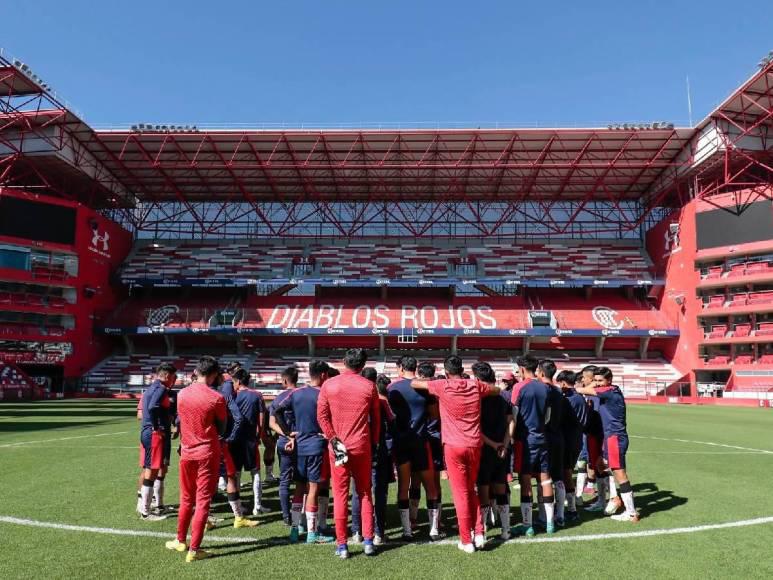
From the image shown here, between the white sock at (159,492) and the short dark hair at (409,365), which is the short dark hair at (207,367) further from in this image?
the white sock at (159,492)

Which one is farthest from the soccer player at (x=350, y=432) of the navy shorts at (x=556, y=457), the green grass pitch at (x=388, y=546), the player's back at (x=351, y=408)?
the navy shorts at (x=556, y=457)

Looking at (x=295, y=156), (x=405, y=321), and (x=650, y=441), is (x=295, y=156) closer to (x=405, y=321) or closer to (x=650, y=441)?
(x=405, y=321)

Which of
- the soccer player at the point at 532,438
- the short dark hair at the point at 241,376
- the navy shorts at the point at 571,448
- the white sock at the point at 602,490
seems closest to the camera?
the soccer player at the point at 532,438

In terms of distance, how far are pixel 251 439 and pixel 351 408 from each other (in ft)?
8.85

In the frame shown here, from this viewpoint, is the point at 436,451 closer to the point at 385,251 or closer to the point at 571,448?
the point at 571,448

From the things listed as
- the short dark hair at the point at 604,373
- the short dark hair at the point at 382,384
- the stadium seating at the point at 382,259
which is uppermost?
the stadium seating at the point at 382,259

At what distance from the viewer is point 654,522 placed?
7125 millimetres

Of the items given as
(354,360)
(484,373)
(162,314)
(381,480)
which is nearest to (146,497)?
(381,480)

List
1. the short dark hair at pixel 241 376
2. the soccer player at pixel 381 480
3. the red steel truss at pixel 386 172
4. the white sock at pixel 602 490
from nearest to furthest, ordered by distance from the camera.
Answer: the soccer player at pixel 381 480, the white sock at pixel 602 490, the short dark hair at pixel 241 376, the red steel truss at pixel 386 172

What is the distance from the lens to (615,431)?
7.58m

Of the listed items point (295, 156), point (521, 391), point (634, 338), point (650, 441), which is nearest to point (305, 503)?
point (521, 391)

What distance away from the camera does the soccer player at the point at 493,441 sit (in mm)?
6426

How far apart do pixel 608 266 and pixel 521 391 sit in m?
43.1

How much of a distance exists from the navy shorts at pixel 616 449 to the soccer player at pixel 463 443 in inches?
96.0
